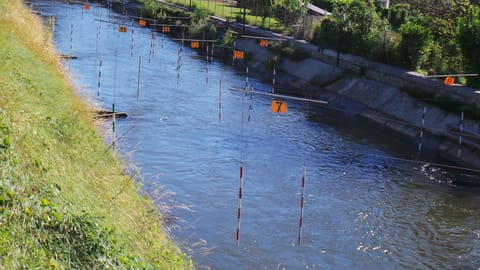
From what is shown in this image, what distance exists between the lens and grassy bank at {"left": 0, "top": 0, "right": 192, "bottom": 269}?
7.98 metres

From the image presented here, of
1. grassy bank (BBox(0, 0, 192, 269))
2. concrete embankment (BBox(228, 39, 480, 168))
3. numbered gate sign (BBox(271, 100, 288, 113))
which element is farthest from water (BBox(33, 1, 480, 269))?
numbered gate sign (BBox(271, 100, 288, 113))

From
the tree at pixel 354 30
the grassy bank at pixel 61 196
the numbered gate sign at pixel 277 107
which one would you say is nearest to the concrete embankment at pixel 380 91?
the tree at pixel 354 30

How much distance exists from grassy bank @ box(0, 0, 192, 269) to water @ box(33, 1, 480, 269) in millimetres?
1891

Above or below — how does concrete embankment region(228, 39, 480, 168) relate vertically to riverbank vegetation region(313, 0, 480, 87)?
below

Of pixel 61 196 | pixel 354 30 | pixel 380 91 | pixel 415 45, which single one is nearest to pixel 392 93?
pixel 380 91

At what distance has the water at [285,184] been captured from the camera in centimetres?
1550

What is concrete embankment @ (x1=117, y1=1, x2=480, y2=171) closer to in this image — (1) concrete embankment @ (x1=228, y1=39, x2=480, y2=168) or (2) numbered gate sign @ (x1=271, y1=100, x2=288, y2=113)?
(1) concrete embankment @ (x1=228, y1=39, x2=480, y2=168)

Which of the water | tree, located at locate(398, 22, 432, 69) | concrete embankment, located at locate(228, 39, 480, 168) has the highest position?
tree, located at locate(398, 22, 432, 69)

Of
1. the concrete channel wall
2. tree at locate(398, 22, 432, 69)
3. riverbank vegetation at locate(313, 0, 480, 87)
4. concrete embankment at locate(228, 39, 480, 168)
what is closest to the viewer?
the concrete channel wall

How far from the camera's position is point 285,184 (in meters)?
20.1

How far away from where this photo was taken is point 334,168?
73.2 feet

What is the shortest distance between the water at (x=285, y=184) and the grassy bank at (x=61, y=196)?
Result: 1.89 metres

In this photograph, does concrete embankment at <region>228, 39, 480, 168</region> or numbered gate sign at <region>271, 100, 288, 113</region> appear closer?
numbered gate sign at <region>271, 100, 288, 113</region>

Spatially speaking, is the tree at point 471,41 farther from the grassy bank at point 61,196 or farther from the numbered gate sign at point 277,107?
the grassy bank at point 61,196
